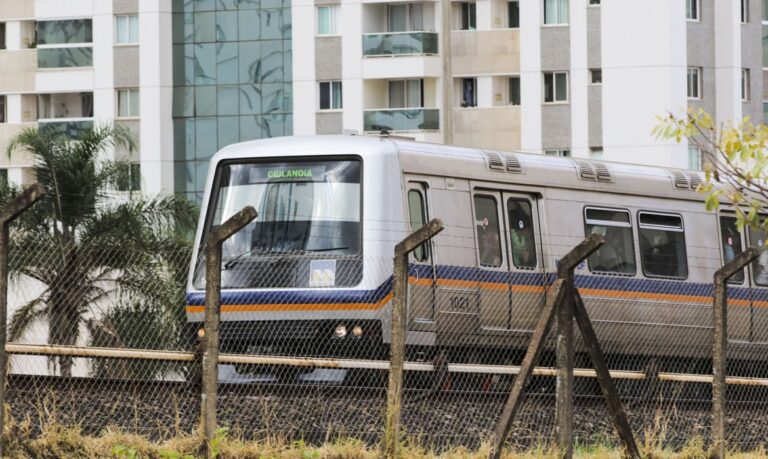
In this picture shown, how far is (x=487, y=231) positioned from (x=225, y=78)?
3505cm

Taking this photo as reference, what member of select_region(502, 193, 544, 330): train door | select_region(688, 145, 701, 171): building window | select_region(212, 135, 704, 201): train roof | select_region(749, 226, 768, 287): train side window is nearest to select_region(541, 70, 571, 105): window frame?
select_region(688, 145, 701, 171): building window

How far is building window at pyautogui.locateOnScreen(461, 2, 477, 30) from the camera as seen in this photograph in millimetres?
51656

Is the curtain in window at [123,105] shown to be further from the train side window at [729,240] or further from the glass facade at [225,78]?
the train side window at [729,240]

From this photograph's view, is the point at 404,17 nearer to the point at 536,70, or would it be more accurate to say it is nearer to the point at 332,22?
the point at 332,22

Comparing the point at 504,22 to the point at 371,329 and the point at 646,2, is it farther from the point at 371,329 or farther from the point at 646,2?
the point at 371,329

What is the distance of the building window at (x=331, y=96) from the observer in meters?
52.3

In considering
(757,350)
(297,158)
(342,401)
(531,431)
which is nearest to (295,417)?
(342,401)

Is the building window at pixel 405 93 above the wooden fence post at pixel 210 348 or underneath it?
above

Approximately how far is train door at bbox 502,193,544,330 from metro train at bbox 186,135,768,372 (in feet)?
0.07

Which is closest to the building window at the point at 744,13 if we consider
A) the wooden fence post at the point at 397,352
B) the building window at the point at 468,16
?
the building window at the point at 468,16

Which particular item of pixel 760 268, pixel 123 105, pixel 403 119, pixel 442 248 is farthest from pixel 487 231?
pixel 123 105

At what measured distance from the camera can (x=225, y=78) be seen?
53438 millimetres

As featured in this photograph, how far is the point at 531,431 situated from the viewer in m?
14.2

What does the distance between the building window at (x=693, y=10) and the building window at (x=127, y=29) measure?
58.9 ft
